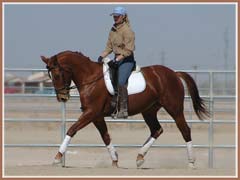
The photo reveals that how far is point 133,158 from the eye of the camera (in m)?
Result: 13.2

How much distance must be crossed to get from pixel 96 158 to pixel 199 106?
2.86 metres

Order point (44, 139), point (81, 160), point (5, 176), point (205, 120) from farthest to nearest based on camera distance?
point (44, 139) < point (81, 160) < point (205, 120) < point (5, 176)

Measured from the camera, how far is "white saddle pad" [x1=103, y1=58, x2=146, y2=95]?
10234mm

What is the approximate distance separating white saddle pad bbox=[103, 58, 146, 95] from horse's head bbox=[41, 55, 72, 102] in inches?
21.8

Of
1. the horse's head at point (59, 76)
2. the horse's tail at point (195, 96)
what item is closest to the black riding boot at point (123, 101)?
the horse's head at point (59, 76)

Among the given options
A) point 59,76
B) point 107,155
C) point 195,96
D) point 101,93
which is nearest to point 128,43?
point 101,93

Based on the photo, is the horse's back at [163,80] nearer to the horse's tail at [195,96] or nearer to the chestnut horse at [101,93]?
the chestnut horse at [101,93]

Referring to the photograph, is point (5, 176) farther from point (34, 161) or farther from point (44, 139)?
point (44, 139)

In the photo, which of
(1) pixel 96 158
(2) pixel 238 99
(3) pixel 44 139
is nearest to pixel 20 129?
(3) pixel 44 139

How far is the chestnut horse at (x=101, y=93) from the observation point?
10.1 metres

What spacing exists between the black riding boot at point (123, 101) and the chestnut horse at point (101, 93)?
132 millimetres

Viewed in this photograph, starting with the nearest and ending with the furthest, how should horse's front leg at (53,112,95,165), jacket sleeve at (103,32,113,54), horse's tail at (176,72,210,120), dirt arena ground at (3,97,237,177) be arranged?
1. dirt arena ground at (3,97,237,177)
2. horse's front leg at (53,112,95,165)
3. jacket sleeve at (103,32,113,54)
4. horse's tail at (176,72,210,120)

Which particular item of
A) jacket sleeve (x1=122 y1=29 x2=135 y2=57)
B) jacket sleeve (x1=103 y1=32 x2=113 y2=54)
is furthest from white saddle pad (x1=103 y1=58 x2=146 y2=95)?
jacket sleeve (x1=122 y1=29 x2=135 y2=57)

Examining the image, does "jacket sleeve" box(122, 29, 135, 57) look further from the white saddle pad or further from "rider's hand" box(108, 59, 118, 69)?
the white saddle pad
